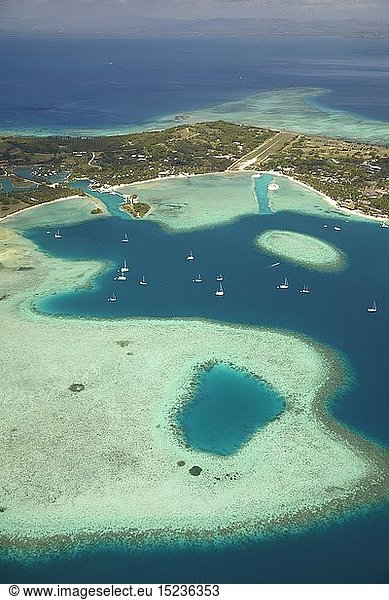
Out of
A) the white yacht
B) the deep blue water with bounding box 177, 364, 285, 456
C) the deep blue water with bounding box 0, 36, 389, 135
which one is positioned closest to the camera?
the deep blue water with bounding box 177, 364, 285, 456

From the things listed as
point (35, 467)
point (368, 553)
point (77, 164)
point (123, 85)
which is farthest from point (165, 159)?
point (123, 85)

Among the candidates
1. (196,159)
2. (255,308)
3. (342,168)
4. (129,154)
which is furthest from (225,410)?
(129,154)

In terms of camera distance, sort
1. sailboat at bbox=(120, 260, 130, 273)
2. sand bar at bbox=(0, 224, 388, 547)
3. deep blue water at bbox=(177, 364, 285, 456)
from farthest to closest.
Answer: sailboat at bbox=(120, 260, 130, 273)
deep blue water at bbox=(177, 364, 285, 456)
sand bar at bbox=(0, 224, 388, 547)

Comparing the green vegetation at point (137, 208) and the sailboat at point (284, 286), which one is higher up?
the green vegetation at point (137, 208)

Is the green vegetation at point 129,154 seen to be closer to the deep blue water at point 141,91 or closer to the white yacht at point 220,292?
the deep blue water at point 141,91

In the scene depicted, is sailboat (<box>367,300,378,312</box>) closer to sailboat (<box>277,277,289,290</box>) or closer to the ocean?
the ocean

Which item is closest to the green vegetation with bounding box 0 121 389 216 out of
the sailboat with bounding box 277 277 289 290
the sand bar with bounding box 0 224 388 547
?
the sailboat with bounding box 277 277 289 290

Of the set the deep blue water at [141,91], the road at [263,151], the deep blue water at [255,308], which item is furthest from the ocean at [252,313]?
the road at [263,151]

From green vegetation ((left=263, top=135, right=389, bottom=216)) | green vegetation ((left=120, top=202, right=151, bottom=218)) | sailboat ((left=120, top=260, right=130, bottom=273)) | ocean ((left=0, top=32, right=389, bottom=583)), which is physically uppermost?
green vegetation ((left=263, top=135, right=389, bottom=216))
